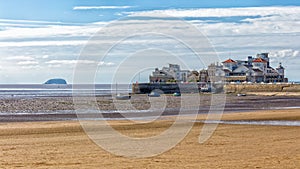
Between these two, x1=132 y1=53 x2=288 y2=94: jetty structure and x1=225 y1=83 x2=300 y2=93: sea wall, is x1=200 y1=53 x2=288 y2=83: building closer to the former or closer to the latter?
x1=132 y1=53 x2=288 y2=94: jetty structure

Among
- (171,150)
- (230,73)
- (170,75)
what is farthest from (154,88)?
(171,150)

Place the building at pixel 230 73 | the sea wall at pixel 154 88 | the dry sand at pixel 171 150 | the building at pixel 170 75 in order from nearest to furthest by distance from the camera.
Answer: the dry sand at pixel 171 150
the sea wall at pixel 154 88
the building at pixel 170 75
the building at pixel 230 73

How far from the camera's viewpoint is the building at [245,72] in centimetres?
15212

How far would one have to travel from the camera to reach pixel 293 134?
26453 mm

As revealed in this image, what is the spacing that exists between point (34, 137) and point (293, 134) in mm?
12340

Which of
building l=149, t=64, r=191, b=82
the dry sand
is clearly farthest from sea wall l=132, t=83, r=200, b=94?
the dry sand

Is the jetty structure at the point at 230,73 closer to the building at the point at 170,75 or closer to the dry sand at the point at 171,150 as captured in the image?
the building at the point at 170,75

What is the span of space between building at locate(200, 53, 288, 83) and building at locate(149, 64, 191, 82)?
17.6 ft

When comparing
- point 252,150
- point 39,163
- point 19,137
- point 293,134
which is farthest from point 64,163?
point 293,134

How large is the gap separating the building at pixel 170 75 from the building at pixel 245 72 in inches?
211

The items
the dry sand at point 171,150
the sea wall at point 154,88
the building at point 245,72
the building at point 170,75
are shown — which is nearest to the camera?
the dry sand at point 171,150

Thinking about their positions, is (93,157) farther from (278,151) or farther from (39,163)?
(278,151)

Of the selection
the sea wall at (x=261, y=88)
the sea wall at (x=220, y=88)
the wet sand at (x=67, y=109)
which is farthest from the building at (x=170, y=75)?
the wet sand at (x=67, y=109)

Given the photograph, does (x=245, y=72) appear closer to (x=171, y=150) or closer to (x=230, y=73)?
(x=230, y=73)
